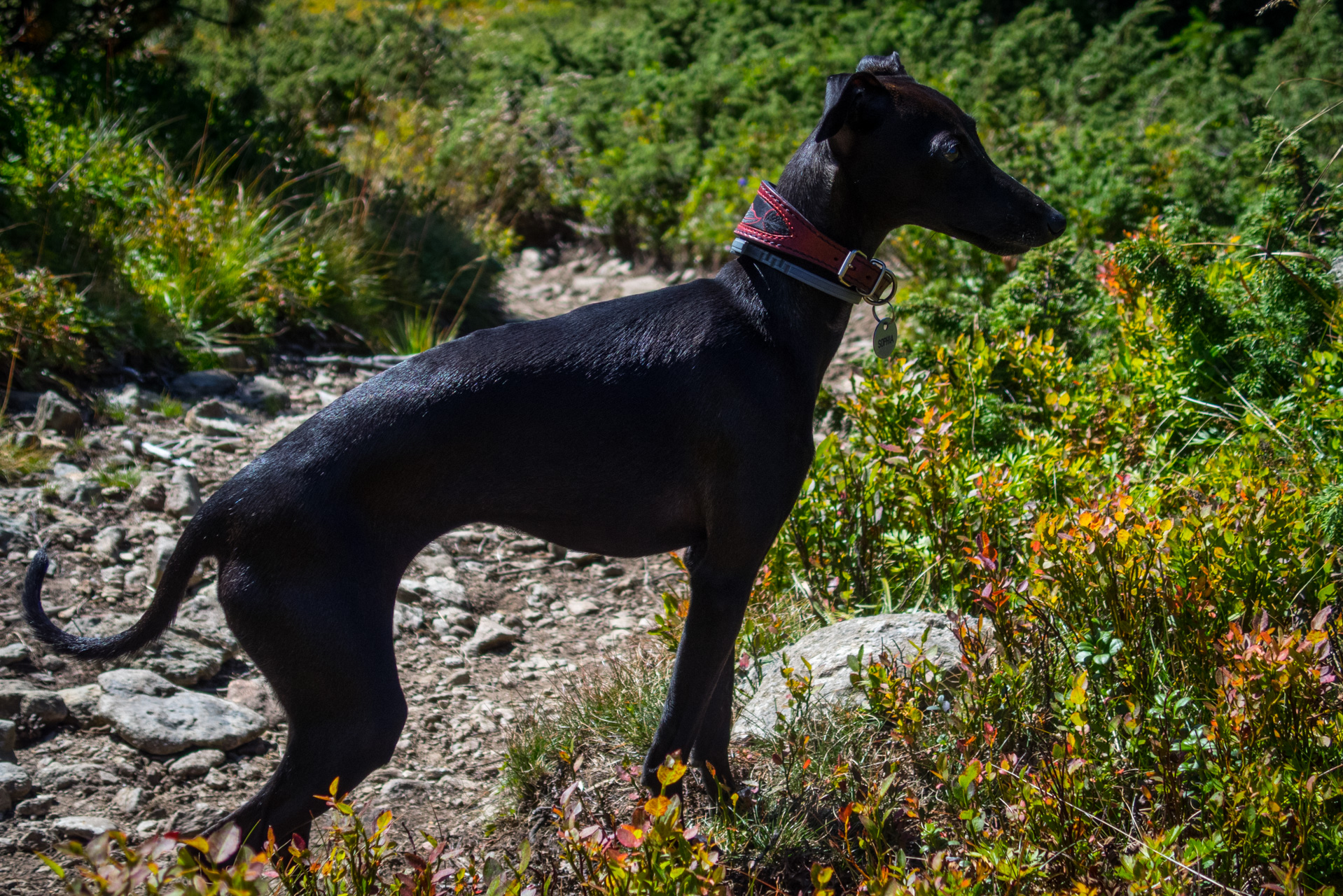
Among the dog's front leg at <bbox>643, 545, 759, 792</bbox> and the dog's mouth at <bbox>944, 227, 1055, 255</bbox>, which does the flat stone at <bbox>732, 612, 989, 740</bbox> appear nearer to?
the dog's front leg at <bbox>643, 545, 759, 792</bbox>

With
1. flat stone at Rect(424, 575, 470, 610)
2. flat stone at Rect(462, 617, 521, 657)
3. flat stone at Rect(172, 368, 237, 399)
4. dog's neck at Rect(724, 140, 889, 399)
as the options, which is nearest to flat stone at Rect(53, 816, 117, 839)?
flat stone at Rect(462, 617, 521, 657)

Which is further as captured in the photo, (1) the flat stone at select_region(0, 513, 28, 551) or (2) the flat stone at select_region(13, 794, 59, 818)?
(1) the flat stone at select_region(0, 513, 28, 551)

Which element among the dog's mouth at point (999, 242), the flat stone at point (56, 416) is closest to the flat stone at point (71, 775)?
the flat stone at point (56, 416)

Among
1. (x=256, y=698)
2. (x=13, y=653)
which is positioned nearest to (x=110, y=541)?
(x=13, y=653)

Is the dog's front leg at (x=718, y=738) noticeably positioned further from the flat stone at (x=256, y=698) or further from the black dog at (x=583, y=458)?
the flat stone at (x=256, y=698)

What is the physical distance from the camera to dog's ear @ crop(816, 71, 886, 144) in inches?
86.7

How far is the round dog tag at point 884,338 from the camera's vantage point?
2.56 meters

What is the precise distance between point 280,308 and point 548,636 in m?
3.44

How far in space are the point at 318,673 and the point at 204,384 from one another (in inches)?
162

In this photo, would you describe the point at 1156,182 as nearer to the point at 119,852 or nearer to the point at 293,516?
the point at 293,516

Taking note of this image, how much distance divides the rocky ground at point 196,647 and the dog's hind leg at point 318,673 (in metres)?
1.01

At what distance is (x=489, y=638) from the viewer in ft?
13.4

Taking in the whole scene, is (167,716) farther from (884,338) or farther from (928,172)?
(928,172)

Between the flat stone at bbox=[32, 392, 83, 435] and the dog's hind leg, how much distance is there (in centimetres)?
327
